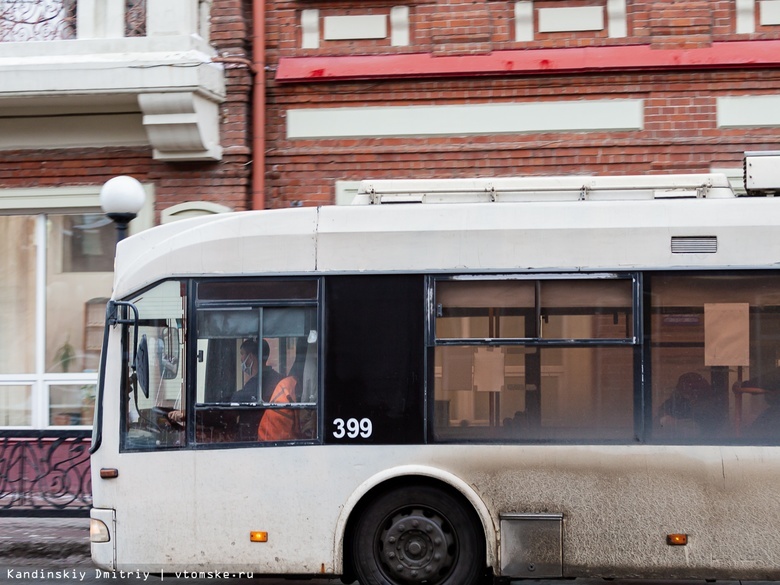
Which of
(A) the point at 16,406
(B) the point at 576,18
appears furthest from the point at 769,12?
(A) the point at 16,406

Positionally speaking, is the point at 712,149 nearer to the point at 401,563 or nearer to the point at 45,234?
the point at 401,563

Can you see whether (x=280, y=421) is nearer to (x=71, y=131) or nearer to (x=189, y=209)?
(x=189, y=209)

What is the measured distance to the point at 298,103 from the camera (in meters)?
11.0

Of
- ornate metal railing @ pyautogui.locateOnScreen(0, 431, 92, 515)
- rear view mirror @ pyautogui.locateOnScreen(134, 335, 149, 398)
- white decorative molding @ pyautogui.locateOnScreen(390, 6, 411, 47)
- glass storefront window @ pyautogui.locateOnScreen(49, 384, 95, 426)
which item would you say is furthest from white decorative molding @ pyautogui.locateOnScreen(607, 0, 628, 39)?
glass storefront window @ pyautogui.locateOnScreen(49, 384, 95, 426)

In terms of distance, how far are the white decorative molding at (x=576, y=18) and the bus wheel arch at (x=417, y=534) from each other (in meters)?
6.24

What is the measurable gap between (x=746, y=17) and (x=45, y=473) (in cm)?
867

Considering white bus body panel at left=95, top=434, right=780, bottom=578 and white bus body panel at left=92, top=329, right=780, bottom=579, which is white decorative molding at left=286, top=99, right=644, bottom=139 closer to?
white bus body panel at left=92, top=329, right=780, bottom=579

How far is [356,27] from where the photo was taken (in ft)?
35.8

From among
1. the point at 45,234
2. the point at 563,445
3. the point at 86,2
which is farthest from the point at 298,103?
the point at 563,445

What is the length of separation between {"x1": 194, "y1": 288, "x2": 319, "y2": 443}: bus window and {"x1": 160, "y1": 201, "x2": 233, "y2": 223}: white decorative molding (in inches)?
175

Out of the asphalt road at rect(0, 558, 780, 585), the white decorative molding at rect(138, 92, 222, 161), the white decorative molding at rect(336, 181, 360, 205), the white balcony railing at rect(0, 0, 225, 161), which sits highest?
the white balcony railing at rect(0, 0, 225, 161)

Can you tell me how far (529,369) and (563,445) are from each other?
1.76 ft

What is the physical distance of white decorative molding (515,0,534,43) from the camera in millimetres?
10711

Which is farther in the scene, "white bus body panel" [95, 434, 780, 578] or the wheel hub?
the wheel hub
